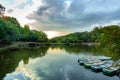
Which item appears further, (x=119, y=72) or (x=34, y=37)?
(x=34, y=37)

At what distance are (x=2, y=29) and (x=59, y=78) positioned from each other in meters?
53.5

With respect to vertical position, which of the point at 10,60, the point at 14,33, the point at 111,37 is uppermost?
the point at 14,33

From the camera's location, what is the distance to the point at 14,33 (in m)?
97.1

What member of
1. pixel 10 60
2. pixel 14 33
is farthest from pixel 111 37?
pixel 14 33

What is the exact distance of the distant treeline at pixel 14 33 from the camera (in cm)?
8594

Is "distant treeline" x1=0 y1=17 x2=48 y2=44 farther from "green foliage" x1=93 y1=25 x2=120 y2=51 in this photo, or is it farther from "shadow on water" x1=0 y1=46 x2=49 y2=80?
"green foliage" x1=93 y1=25 x2=120 y2=51

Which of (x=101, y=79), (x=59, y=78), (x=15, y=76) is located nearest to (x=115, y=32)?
(x=101, y=79)

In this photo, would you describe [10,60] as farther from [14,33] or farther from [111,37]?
[14,33]

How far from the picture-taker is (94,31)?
30562 millimetres

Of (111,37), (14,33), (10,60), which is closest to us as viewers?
(111,37)

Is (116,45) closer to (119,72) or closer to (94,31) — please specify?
(94,31)

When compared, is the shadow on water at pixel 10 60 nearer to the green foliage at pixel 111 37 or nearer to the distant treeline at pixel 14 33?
the distant treeline at pixel 14 33

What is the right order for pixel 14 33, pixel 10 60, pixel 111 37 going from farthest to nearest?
1. pixel 14 33
2. pixel 10 60
3. pixel 111 37

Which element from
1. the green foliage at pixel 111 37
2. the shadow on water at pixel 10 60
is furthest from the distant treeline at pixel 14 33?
the green foliage at pixel 111 37
